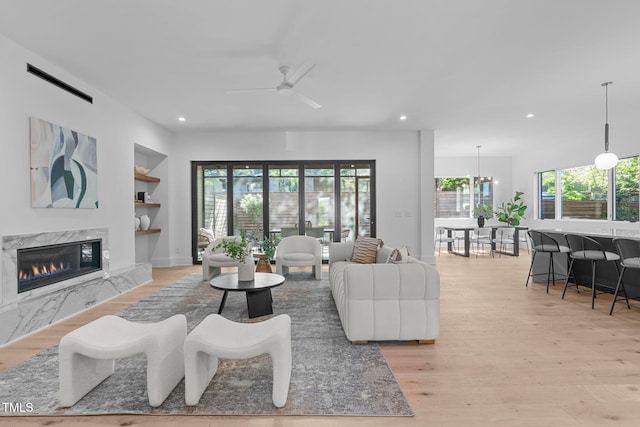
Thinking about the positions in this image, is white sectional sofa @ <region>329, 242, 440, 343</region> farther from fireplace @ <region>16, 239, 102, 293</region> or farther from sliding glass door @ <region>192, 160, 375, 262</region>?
sliding glass door @ <region>192, 160, 375, 262</region>

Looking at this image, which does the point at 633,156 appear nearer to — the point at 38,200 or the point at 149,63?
the point at 149,63

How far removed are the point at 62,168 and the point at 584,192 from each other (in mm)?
10231

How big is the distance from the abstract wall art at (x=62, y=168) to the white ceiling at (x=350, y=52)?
0.82m

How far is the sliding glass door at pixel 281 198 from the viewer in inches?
283

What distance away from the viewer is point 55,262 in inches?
150

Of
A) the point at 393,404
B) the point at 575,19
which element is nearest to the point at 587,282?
the point at 575,19

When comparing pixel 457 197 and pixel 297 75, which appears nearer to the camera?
pixel 297 75

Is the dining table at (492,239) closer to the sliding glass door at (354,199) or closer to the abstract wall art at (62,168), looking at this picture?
the sliding glass door at (354,199)

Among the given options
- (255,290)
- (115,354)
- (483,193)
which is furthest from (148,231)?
(483,193)

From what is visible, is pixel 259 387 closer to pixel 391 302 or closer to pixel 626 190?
pixel 391 302

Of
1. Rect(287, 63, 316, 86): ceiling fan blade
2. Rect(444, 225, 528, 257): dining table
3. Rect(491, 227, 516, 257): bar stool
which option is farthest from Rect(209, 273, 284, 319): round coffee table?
Rect(491, 227, 516, 257): bar stool

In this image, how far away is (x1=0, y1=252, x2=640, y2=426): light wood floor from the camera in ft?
6.11

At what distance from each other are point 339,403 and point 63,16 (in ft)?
12.6

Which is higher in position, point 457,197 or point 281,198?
point 457,197
